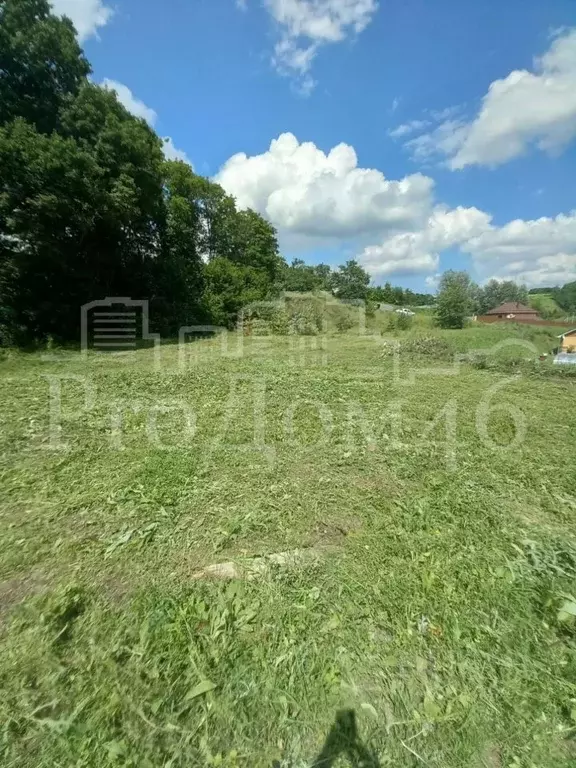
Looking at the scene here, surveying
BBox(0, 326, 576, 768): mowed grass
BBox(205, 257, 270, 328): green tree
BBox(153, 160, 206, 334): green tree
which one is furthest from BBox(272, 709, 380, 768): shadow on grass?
BBox(205, 257, 270, 328): green tree

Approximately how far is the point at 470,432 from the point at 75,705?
4.08 metres

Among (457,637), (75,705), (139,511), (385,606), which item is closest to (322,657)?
(385,606)

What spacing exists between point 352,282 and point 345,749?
111ft

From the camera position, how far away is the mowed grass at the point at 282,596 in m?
1.28

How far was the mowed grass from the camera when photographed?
4.21 feet

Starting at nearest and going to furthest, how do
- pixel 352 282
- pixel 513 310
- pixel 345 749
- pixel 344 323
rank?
pixel 345 749 → pixel 344 323 → pixel 352 282 → pixel 513 310

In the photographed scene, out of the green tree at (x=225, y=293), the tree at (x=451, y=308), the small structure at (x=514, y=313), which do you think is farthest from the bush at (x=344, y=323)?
the small structure at (x=514, y=313)

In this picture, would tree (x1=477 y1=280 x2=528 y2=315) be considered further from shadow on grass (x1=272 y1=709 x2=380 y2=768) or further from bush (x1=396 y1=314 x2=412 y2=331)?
shadow on grass (x1=272 y1=709 x2=380 y2=768)

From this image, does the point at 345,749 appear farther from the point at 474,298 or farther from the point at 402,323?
the point at 474,298

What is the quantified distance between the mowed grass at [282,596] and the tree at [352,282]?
98.9 feet

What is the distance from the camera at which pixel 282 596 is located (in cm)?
181

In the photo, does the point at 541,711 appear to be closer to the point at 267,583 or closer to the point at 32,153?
Answer: the point at 267,583

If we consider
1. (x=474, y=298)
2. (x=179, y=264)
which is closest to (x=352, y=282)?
(x=179, y=264)

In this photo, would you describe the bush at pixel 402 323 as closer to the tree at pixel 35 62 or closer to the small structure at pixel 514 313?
the tree at pixel 35 62
